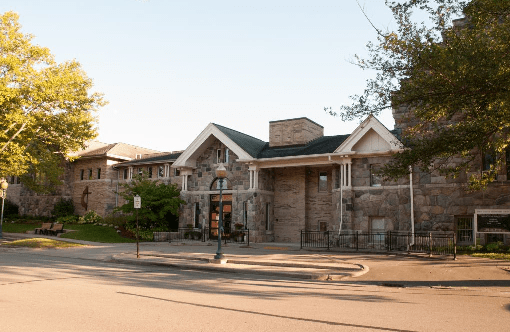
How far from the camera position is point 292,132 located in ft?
100

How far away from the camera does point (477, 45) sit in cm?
1161

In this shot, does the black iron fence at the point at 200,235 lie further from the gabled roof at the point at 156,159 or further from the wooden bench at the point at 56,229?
the gabled roof at the point at 156,159

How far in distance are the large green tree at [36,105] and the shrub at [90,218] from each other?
20.6ft

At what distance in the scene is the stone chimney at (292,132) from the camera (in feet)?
99.2

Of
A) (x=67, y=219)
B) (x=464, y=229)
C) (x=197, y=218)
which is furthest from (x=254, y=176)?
(x=67, y=219)

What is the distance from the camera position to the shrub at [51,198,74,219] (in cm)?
4188

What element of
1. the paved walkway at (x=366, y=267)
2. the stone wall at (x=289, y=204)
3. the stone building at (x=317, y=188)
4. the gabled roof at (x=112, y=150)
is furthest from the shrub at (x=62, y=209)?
the stone wall at (x=289, y=204)

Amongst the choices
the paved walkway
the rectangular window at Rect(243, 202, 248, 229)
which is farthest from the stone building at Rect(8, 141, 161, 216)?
the paved walkway

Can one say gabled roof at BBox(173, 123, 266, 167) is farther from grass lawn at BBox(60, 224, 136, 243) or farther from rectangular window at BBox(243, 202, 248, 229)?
grass lawn at BBox(60, 224, 136, 243)

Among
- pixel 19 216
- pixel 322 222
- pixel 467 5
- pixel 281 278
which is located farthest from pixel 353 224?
pixel 19 216

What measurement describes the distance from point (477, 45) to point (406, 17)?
12.0 ft

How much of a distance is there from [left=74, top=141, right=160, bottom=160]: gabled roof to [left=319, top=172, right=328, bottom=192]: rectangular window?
21.8 metres

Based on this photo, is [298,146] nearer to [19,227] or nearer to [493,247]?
[493,247]

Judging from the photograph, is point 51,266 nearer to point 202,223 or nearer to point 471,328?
point 471,328
